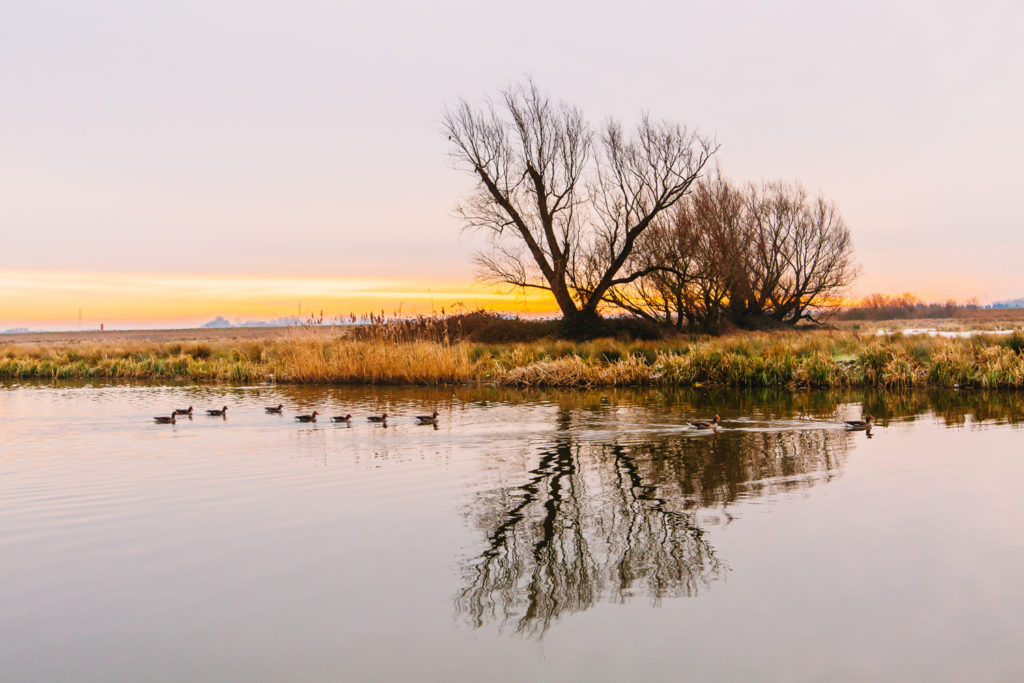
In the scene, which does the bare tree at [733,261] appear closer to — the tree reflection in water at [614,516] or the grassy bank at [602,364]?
the grassy bank at [602,364]

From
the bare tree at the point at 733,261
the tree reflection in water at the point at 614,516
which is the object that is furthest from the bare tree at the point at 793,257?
the tree reflection in water at the point at 614,516

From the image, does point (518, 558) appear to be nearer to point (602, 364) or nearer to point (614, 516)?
point (614, 516)

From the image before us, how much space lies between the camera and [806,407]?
52.0ft

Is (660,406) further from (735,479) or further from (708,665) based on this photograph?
(708,665)

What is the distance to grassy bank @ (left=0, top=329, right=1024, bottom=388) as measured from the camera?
19.6 meters

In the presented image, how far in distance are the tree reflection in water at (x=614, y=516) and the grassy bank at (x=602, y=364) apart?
347 inches

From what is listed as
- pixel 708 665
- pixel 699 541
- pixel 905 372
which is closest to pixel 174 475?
pixel 699 541

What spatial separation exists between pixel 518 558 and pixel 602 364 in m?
16.8

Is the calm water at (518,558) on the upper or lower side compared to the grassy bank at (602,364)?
lower

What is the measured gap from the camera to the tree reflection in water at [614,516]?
5277 millimetres

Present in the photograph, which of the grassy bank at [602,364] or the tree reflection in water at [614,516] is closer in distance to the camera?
the tree reflection in water at [614,516]

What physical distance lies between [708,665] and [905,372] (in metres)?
17.7

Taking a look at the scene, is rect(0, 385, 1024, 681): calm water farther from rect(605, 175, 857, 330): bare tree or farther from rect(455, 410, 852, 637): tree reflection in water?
rect(605, 175, 857, 330): bare tree

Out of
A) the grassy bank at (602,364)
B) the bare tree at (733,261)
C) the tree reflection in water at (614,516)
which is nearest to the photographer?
the tree reflection in water at (614,516)
